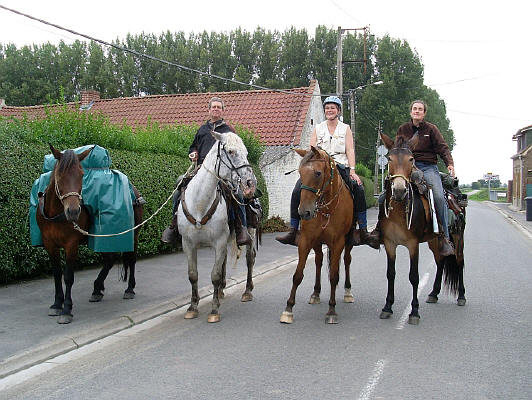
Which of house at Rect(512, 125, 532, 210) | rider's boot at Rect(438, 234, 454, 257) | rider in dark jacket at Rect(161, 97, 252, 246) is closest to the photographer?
rider's boot at Rect(438, 234, 454, 257)

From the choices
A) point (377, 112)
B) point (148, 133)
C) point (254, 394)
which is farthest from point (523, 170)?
point (254, 394)

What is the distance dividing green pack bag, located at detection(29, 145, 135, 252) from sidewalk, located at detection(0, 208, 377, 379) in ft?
3.08

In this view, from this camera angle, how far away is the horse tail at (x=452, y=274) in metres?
8.42

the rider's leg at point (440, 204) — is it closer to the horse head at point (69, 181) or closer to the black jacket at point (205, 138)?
the black jacket at point (205, 138)

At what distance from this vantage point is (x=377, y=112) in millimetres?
50812

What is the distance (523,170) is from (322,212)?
146ft

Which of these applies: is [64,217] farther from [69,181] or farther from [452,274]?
[452,274]

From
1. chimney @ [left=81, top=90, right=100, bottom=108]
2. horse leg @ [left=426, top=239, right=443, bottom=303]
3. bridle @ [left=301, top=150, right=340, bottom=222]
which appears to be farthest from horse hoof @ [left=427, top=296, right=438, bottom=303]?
chimney @ [left=81, top=90, right=100, bottom=108]

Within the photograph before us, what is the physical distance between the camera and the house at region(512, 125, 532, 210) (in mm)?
44156

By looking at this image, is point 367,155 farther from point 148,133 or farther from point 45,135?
point 45,135

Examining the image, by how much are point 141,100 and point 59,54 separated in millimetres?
23393

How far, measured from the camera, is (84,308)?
7.69 m

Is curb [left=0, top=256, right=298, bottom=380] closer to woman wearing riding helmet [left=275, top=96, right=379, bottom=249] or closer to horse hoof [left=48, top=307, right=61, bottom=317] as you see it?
horse hoof [left=48, top=307, right=61, bottom=317]

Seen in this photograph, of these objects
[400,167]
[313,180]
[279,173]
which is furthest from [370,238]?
[279,173]
